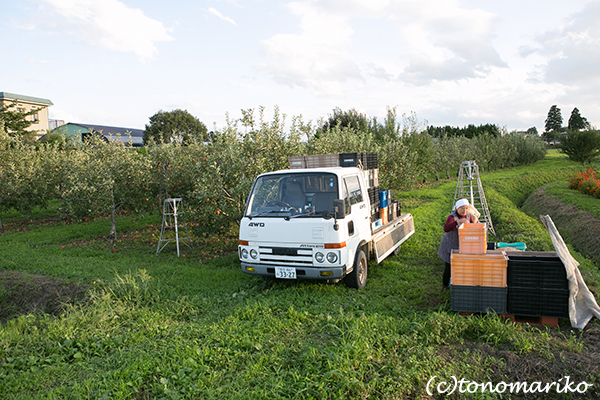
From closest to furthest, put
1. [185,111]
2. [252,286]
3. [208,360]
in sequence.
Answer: [208,360], [252,286], [185,111]

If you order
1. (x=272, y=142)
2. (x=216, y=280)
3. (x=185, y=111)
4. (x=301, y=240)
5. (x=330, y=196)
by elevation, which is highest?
(x=185, y=111)

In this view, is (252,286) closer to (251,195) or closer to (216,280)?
(216,280)

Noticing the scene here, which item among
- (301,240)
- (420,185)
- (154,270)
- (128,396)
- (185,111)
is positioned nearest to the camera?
(128,396)

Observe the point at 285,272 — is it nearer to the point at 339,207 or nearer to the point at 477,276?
the point at 339,207

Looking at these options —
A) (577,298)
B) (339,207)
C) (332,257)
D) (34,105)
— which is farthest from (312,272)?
(34,105)

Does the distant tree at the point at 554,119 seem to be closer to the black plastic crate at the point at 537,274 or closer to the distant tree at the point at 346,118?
Result: the distant tree at the point at 346,118

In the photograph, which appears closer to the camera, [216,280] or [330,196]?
[330,196]

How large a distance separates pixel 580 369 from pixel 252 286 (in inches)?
199

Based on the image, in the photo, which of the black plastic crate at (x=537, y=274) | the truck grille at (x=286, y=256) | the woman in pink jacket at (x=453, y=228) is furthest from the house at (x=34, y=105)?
the black plastic crate at (x=537, y=274)

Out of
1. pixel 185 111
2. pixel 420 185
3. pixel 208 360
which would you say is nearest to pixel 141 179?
pixel 208 360

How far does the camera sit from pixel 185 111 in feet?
178

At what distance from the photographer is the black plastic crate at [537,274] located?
4887mm

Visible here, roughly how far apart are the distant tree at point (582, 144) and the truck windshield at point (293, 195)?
1348 inches

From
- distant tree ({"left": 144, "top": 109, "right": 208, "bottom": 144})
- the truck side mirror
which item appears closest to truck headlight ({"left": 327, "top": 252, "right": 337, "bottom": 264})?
the truck side mirror
